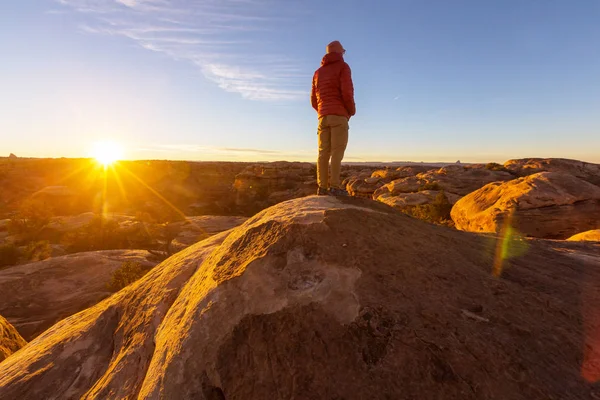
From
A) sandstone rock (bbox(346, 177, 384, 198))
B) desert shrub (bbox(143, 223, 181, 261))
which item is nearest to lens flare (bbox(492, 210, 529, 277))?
desert shrub (bbox(143, 223, 181, 261))

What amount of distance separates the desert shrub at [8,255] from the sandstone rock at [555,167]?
111 ft

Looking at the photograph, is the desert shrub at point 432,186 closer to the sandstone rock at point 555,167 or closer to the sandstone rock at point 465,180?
the sandstone rock at point 465,180

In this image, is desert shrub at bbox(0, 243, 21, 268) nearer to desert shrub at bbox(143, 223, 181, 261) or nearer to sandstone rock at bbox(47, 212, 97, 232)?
sandstone rock at bbox(47, 212, 97, 232)

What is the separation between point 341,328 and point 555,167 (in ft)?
94.7

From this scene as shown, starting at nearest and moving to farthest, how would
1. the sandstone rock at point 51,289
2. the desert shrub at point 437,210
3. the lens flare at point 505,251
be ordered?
the lens flare at point 505,251
the sandstone rock at point 51,289
the desert shrub at point 437,210

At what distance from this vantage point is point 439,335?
2289 millimetres

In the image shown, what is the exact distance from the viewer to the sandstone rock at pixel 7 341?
16.3 ft

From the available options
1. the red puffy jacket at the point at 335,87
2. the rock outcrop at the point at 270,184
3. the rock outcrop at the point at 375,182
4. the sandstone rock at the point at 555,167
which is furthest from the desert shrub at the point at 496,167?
the red puffy jacket at the point at 335,87

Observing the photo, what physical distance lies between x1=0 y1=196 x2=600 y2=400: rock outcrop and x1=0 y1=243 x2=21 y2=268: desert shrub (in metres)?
15.7

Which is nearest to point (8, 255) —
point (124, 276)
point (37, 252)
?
point (37, 252)

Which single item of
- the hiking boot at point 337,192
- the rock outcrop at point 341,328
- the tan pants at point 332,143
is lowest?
the rock outcrop at point 341,328

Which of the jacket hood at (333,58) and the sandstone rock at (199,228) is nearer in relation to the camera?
the jacket hood at (333,58)

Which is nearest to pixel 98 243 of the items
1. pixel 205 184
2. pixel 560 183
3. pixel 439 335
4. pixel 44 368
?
pixel 44 368

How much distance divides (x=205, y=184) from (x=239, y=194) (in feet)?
34.9
